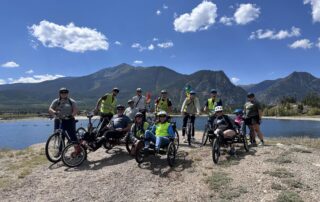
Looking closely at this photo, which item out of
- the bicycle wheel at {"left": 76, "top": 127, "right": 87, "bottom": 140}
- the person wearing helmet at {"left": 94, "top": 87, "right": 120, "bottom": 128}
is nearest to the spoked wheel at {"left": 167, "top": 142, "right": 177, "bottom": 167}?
the bicycle wheel at {"left": 76, "top": 127, "right": 87, "bottom": 140}

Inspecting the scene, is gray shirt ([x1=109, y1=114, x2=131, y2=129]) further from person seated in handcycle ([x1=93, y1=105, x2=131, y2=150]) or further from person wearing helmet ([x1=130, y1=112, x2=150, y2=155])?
person wearing helmet ([x1=130, y1=112, x2=150, y2=155])

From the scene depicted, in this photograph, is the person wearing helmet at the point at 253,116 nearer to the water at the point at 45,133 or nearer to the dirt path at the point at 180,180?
the dirt path at the point at 180,180

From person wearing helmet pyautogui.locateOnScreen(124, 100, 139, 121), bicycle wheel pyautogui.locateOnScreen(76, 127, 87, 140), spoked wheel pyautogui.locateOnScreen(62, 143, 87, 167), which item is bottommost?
spoked wheel pyautogui.locateOnScreen(62, 143, 87, 167)

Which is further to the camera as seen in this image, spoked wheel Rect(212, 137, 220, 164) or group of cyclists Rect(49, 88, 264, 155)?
group of cyclists Rect(49, 88, 264, 155)

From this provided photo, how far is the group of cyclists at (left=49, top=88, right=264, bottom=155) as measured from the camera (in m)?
10.2

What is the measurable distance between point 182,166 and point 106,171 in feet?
7.79

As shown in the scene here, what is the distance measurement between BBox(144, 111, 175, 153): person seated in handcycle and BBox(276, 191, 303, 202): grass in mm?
3889

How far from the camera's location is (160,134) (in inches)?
391

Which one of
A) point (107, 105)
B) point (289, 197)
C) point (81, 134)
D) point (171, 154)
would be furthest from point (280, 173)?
point (107, 105)

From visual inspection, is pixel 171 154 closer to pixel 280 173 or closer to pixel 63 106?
pixel 280 173

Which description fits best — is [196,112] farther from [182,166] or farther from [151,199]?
[151,199]

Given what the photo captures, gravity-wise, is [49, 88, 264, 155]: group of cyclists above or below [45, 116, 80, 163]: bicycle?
above

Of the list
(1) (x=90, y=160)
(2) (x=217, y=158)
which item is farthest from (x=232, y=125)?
(1) (x=90, y=160)

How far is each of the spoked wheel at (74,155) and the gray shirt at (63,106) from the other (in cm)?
136
